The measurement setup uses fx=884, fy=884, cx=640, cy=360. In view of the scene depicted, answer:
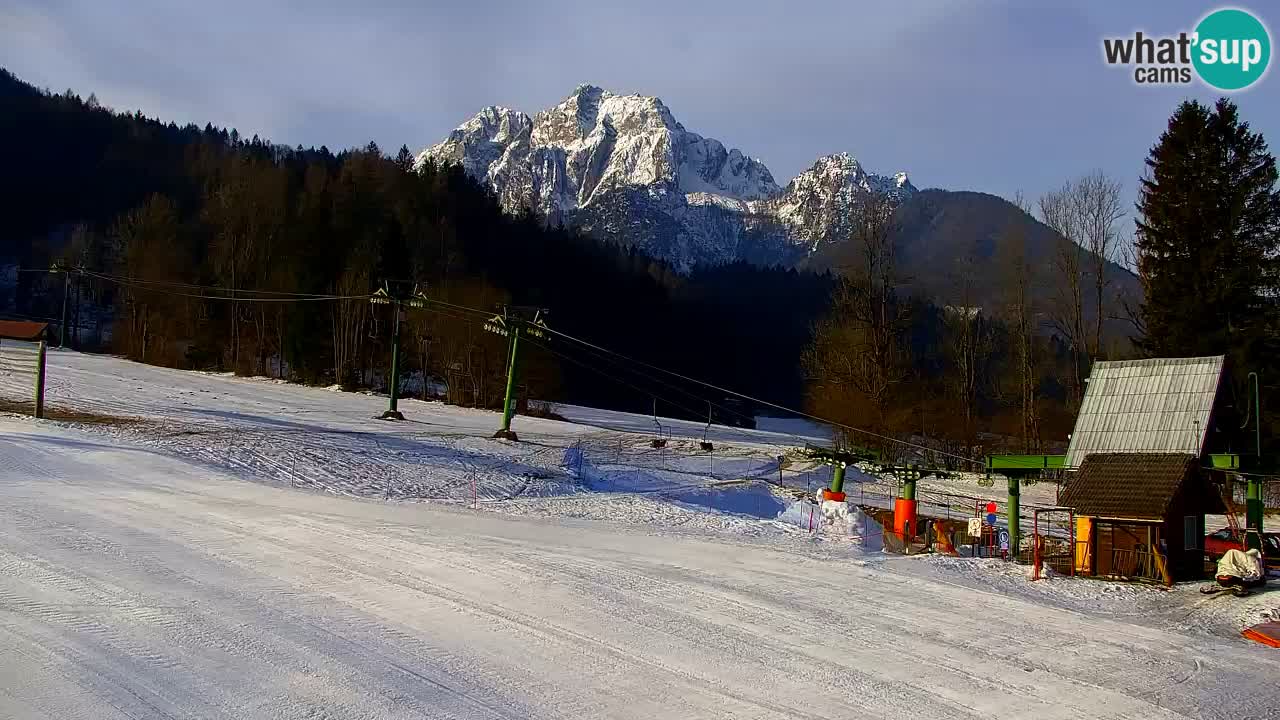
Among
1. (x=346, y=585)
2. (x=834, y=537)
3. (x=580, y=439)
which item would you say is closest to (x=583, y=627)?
(x=346, y=585)

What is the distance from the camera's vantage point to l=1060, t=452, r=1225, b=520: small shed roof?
2177 cm

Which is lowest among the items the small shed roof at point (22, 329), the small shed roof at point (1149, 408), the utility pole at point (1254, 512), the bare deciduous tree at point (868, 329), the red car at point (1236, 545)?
the red car at point (1236, 545)

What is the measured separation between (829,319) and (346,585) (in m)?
45.5

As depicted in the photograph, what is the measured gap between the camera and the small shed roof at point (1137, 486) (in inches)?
857

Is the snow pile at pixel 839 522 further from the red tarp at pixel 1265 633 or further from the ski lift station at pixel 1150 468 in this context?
the red tarp at pixel 1265 633

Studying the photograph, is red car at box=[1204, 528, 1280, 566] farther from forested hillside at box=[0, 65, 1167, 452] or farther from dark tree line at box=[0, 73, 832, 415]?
dark tree line at box=[0, 73, 832, 415]

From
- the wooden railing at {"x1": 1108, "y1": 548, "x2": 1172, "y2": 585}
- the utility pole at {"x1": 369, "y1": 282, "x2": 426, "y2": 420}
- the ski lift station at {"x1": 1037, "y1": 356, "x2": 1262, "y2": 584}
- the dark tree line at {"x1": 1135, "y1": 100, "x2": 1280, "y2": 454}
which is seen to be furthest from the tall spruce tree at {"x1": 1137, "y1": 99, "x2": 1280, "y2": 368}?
the utility pole at {"x1": 369, "y1": 282, "x2": 426, "y2": 420}

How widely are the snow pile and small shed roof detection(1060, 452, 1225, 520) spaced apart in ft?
16.3

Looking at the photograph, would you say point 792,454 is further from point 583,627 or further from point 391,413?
point 583,627

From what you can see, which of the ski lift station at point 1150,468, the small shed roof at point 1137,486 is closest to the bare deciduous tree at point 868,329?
the ski lift station at point 1150,468

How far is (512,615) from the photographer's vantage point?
39.4 feet

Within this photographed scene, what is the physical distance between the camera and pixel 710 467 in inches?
1524

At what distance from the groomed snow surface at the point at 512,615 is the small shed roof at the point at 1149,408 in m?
7.02

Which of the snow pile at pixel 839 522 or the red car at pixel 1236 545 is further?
the snow pile at pixel 839 522
